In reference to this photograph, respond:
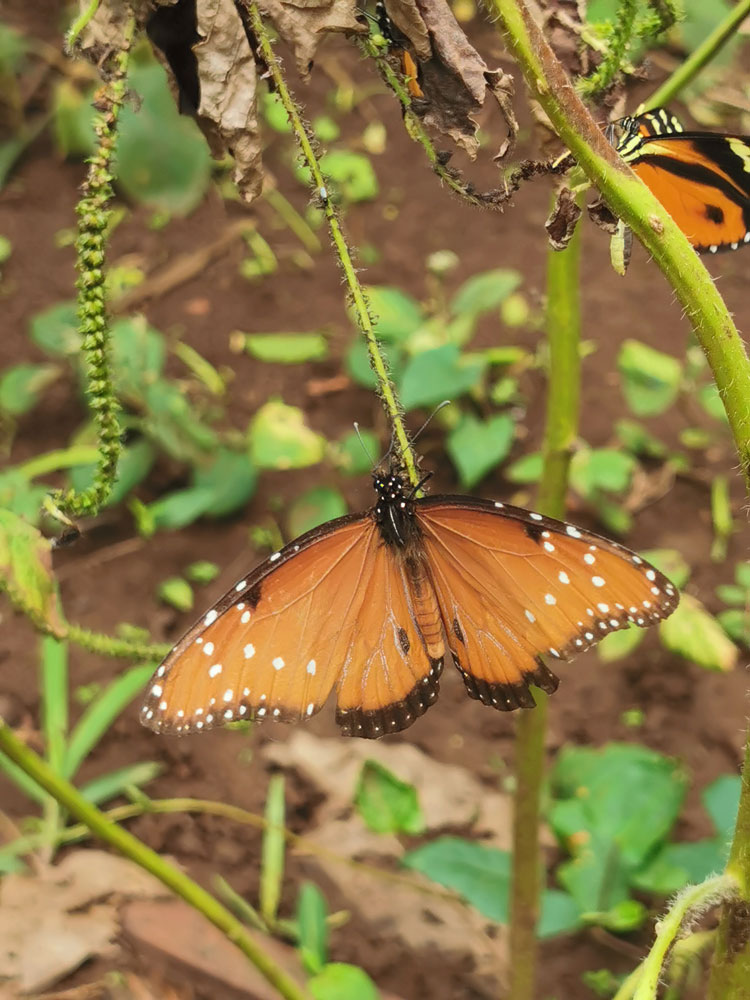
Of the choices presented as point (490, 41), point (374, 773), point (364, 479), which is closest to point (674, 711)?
point (374, 773)

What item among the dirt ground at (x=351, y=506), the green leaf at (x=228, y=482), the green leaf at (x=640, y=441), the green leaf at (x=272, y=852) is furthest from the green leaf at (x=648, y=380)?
the green leaf at (x=272, y=852)

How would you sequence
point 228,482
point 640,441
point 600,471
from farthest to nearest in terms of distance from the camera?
point 640,441
point 228,482
point 600,471

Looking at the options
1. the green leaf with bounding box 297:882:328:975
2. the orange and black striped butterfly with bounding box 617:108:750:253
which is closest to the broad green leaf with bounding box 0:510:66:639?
the orange and black striped butterfly with bounding box 617:108:750:253

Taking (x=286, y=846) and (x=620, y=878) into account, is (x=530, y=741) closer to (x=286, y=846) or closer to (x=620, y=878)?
(x=620, y=878)

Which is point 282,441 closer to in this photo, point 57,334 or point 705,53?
point 57,334

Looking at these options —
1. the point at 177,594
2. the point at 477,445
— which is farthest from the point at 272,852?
the point at 477,445

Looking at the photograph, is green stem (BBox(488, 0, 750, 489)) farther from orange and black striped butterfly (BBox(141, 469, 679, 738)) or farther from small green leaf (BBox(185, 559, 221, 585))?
small green leaf (BBox(185, 559, 221, 585))
